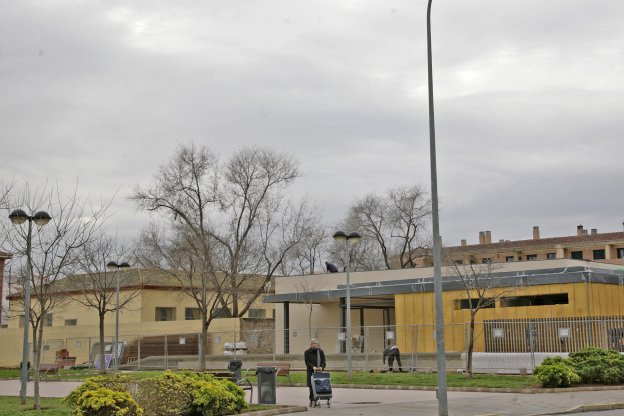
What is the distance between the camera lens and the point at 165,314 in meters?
60.7

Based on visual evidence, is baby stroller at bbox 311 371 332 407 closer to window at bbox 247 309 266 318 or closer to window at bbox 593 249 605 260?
window at bbox 247 309 266 318

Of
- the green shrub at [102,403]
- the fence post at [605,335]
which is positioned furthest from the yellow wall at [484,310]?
the green shrub at [102,403]

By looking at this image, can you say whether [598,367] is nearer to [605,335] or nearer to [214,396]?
[605,335]

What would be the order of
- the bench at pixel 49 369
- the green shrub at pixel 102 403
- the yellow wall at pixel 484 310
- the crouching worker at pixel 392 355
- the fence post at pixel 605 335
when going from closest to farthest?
the green shrub at pixel 102 403 → the fence post at pixel 605 335 → the crouching worker at pixel 392 355 → the yellow wall at pixel 484 310 → the bench at pixel 49 369

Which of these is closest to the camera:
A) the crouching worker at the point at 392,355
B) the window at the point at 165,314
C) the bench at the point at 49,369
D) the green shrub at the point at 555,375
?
the green shrub at the point at 555,375

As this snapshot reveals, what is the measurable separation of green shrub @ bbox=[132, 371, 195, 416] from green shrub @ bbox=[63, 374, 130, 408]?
1.43ft

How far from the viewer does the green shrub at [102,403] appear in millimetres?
15312

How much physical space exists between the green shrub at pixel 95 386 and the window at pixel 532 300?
84.7 feet

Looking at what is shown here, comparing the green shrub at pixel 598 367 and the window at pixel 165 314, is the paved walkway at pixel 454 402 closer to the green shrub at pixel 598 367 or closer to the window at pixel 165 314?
the green shrub at pixel 598 367

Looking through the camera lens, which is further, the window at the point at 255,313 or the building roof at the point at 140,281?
the window at the point at 255,313

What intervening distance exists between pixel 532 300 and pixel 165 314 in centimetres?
2935

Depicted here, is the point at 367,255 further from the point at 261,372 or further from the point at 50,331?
the point at 261,372

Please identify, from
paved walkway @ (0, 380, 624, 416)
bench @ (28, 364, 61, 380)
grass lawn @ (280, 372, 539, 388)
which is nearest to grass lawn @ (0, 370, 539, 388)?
grass lawn @ (280, 372, 539, 388)

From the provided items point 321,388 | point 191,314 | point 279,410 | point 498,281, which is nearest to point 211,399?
point 279,410
